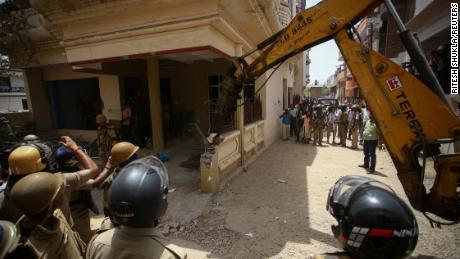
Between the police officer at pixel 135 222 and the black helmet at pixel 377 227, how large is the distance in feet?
3.02

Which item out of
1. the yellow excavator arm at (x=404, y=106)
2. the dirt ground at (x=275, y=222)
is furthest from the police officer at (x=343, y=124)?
the yellow excavator arm at (x=404, y=106)

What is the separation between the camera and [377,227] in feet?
3.83

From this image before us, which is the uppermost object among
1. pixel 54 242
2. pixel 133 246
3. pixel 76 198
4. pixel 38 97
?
pixel 38 97

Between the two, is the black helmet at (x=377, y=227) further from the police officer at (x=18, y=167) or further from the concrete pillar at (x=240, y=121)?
the concrete pillar at (x=240, y=121)

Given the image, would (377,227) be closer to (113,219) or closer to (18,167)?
(113,219)

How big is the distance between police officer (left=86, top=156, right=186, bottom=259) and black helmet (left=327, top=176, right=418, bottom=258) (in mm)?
920

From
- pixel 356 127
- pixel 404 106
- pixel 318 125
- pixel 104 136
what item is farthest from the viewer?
pixel 318 125

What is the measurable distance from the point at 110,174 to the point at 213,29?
3.48m

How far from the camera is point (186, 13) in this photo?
4.52 m

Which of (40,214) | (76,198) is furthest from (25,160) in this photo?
(76,198)

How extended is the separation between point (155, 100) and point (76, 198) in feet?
15.8

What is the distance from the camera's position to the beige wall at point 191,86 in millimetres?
9102

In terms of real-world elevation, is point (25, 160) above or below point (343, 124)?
above

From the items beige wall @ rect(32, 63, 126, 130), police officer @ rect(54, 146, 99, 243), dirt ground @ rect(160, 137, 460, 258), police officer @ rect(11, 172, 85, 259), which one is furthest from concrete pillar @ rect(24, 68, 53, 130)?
police officer @ rect(11, 172, 85, 259)
